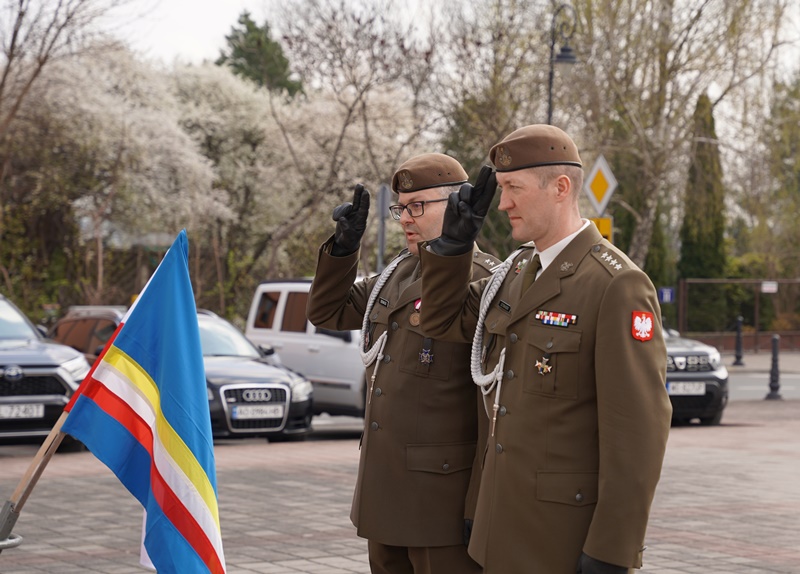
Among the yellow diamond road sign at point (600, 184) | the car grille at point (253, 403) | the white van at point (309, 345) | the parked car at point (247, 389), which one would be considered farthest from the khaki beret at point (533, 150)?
the yellow diamond road sign at point (600, 184)

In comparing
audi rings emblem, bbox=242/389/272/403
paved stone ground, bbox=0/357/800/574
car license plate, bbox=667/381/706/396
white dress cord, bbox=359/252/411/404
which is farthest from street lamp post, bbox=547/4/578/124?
white dress cord, bbox=359/252/411/404

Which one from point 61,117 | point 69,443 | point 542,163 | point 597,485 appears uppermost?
point 61,117

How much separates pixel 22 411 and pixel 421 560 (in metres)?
8.98

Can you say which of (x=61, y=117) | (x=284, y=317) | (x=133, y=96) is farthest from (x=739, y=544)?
(x=133, y=96)

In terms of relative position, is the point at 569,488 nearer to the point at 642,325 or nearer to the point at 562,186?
the point at 642,325

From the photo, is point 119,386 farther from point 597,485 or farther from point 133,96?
point 133,96

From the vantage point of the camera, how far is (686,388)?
53.5 ft

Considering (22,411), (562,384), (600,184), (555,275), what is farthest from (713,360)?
(562,384)

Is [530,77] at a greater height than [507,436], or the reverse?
[530,77]

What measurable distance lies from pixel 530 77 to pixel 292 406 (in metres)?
15.0

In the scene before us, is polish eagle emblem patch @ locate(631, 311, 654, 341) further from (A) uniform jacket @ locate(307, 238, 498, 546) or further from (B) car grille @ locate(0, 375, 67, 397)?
(B) car grille @ locate(0, 375, 67, 397)

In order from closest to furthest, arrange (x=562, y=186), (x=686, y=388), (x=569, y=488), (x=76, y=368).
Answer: (x=569, y=488)
(x=562, y=186)
(x=76, y=368)
(x=686, y=388)

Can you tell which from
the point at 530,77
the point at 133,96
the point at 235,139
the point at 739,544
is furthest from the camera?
the point at 235,139

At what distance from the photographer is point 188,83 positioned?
41375 mm
